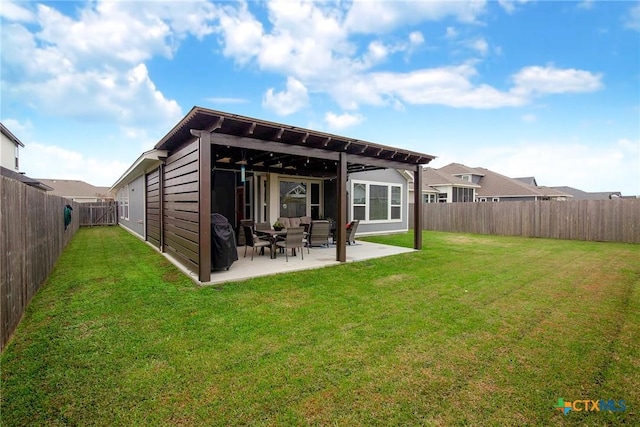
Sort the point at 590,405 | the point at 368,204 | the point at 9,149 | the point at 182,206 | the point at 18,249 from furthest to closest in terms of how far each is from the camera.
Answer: the point at 9,149
the point at 368,204
the point at 182,206
the point at 18,249
the point at 590,405

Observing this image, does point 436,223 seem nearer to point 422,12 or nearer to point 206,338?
point 422,12

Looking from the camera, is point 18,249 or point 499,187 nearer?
point 18,249

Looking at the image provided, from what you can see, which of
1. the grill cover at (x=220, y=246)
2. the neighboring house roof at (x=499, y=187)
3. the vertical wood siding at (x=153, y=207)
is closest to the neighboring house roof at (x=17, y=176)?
the vertical wood siding at (x=153, y=207)

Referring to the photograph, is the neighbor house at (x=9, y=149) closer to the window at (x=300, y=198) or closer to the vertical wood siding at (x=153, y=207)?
the vertical wood siding at (x=153, y=207)

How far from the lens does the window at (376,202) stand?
41.8 ft

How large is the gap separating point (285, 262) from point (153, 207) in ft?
18.1

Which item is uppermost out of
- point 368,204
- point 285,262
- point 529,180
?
point 529,180

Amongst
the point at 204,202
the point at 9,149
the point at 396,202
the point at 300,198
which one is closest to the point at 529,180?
the point at 396,202

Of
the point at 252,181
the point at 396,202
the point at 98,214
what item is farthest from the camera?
the point at 98,214

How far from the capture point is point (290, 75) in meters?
13.0

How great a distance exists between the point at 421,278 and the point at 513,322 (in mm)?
2090

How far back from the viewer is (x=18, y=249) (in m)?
3.53

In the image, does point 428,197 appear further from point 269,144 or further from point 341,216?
point 269,144

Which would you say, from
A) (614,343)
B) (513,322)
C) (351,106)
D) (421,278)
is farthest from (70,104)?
(614,343)
